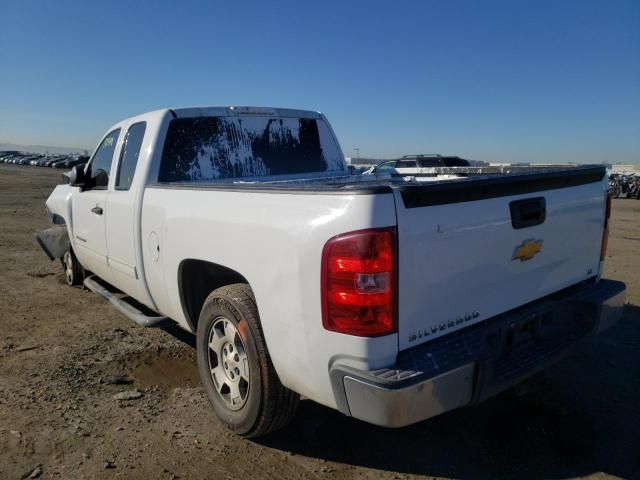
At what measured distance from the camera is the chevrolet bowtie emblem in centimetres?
258

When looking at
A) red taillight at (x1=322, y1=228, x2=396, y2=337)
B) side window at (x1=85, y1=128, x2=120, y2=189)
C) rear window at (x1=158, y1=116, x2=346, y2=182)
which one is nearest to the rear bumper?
red taillight at (x1=322, y1=228, x2=396, y2=337)

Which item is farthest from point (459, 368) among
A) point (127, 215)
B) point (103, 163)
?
point (103, 163)

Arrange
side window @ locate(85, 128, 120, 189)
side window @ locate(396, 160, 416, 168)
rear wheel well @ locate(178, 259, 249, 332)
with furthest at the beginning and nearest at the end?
side window @ locate(396, 160, 416, 168)
side window @ locate(85, 128, 120, 189)
rear wheel well @ locate(178, 259, 249, 332)

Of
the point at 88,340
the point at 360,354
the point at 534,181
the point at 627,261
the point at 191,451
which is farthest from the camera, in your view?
the point at 627,261

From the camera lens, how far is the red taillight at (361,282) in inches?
80.2

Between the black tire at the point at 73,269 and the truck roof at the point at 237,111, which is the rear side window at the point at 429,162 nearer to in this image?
the truck roof at the point at 237,111

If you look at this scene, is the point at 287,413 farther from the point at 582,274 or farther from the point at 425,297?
the point at 582,274

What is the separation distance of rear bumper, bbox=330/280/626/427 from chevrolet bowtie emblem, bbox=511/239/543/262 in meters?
0.31

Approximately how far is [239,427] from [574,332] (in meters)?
2.15

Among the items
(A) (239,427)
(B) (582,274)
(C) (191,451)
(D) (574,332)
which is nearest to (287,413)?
(A) (239,427)

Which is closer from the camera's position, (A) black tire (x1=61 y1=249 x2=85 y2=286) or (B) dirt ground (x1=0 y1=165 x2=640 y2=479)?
(B) dirt ground (x1=0 y1=165 x2=640 y2=479)

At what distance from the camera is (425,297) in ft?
7.20

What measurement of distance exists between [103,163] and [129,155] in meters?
0.88

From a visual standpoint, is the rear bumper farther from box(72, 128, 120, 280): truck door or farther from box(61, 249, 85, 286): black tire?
box(61, 249, 85, 286): black tire
